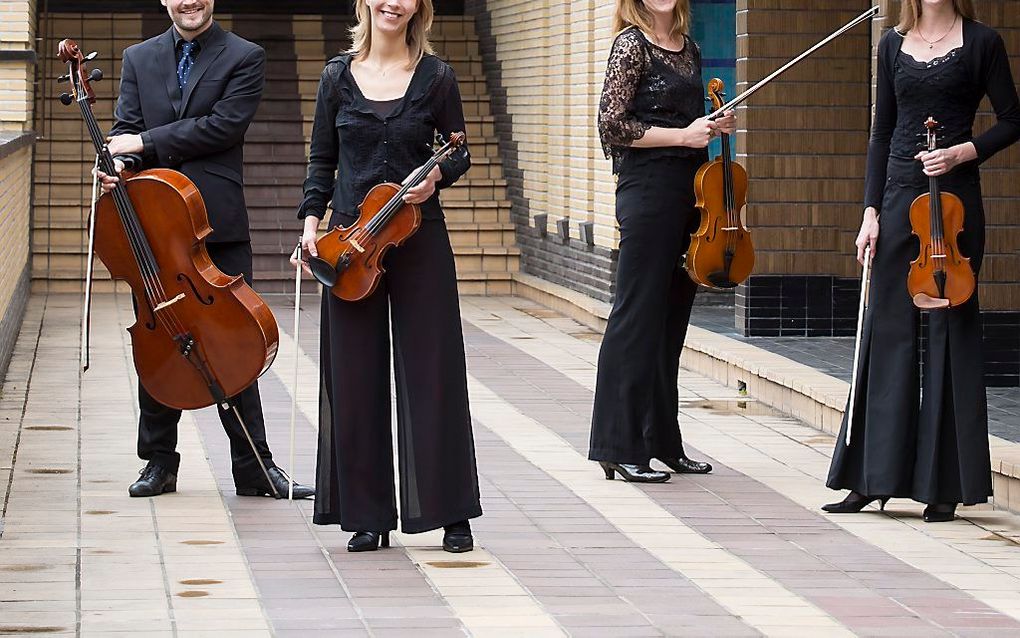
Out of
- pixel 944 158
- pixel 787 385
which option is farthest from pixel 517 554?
pixel 787 385

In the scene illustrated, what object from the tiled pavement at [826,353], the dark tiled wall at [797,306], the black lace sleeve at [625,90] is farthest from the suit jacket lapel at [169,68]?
the dark tiled wall at [797,306]

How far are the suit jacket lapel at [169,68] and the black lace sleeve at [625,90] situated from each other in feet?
5.19

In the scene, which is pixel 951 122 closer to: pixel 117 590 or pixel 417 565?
pixel 417 565

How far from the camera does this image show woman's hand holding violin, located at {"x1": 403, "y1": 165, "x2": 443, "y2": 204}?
19.8 ft

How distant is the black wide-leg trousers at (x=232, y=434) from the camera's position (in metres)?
7.33

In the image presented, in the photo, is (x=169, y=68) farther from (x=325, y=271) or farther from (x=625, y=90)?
(x=625, y=90)

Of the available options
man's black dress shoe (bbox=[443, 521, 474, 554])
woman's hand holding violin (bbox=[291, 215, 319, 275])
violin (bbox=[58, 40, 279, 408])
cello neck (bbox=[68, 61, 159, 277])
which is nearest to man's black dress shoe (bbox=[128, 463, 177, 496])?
violin (bbox=[58, 40, 279, 408])

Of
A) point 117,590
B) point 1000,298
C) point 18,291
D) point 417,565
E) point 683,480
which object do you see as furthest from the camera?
point 18,291

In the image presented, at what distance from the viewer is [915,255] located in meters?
6.88

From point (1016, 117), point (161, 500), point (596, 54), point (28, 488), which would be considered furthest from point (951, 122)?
point (596, 54)

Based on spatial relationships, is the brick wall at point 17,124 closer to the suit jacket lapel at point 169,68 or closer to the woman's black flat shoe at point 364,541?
the suit jacket lapel at point 169,68

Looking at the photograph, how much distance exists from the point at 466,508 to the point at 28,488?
205 cm

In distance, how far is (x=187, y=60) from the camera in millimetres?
7328

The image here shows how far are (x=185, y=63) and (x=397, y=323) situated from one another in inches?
65.1
